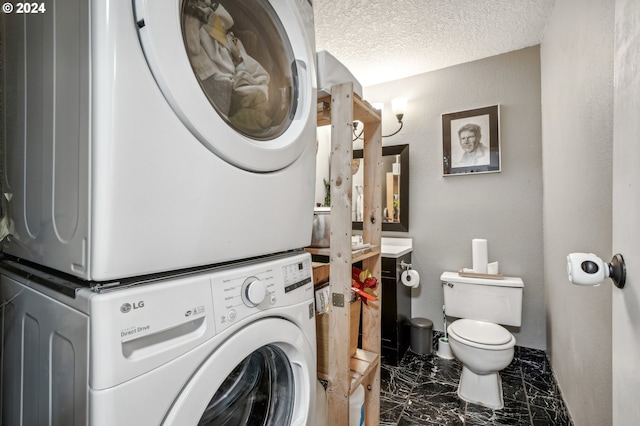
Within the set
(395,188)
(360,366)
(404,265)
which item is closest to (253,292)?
(360,366)

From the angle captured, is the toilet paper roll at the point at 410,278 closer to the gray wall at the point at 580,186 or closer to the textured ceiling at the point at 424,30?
the gray wall at the point at 580,186

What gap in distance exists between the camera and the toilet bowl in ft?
6.09

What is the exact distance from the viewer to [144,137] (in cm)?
52

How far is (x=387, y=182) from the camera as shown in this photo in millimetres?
2869

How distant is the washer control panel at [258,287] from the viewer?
66 centimetres

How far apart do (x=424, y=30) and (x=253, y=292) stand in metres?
2.22

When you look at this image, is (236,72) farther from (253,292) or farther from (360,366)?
(360,366)

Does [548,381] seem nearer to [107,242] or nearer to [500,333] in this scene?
[500,333]

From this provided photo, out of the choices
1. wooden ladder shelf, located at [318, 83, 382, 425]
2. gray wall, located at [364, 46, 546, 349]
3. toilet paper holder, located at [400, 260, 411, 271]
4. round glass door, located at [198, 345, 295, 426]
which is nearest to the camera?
round glass door, located at [198, 345, 295, 426]

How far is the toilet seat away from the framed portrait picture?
3.92 feet

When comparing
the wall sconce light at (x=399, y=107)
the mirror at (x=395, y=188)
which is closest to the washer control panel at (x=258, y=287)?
the mirror at (x=395, y=188)

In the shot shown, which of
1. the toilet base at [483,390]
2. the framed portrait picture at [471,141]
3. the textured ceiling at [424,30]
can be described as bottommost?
the toilet base at [483,390]

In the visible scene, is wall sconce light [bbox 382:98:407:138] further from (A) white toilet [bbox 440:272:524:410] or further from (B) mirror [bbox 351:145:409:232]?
(A) white toilet [bbox 440:272:524:410]

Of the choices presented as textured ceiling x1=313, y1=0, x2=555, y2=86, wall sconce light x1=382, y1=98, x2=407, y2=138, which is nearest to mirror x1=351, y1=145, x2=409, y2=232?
wall sconce light x1=382, y1=98, x2=407, y2=138
